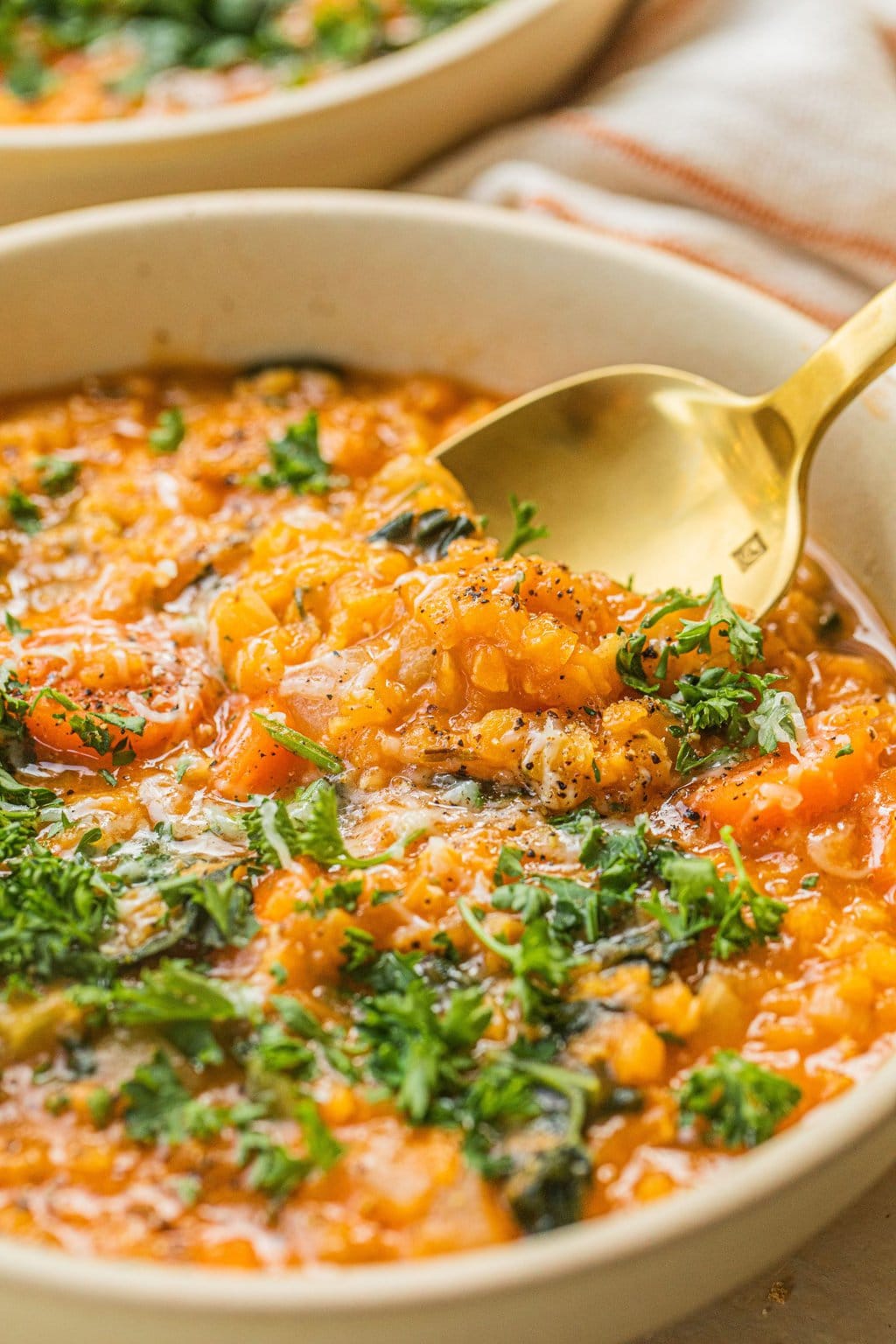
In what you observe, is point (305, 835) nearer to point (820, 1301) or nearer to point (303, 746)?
point (303, 746)

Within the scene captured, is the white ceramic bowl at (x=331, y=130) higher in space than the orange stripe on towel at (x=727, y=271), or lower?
higher

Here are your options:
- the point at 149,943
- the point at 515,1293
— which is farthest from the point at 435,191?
the point at 515,1293

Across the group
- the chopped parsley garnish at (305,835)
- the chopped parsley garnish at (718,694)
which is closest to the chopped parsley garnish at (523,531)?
the chopped parsley garnish at (718,694)

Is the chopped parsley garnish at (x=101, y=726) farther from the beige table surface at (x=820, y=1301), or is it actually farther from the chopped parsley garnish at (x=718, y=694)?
the beige table surface at (x=820, y=1301)

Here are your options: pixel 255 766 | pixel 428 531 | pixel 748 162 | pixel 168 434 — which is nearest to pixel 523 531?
pixel 428 531

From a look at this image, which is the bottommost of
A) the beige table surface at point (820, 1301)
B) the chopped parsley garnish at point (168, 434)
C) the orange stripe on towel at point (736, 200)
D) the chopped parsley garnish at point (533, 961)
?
the beige table surface at point (820, 1301)

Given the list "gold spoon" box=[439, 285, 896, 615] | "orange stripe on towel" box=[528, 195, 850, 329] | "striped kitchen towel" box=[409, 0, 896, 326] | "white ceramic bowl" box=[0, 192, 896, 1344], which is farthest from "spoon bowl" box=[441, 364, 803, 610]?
"striped kitchen towel" box=[409, 0, 896, 326]
